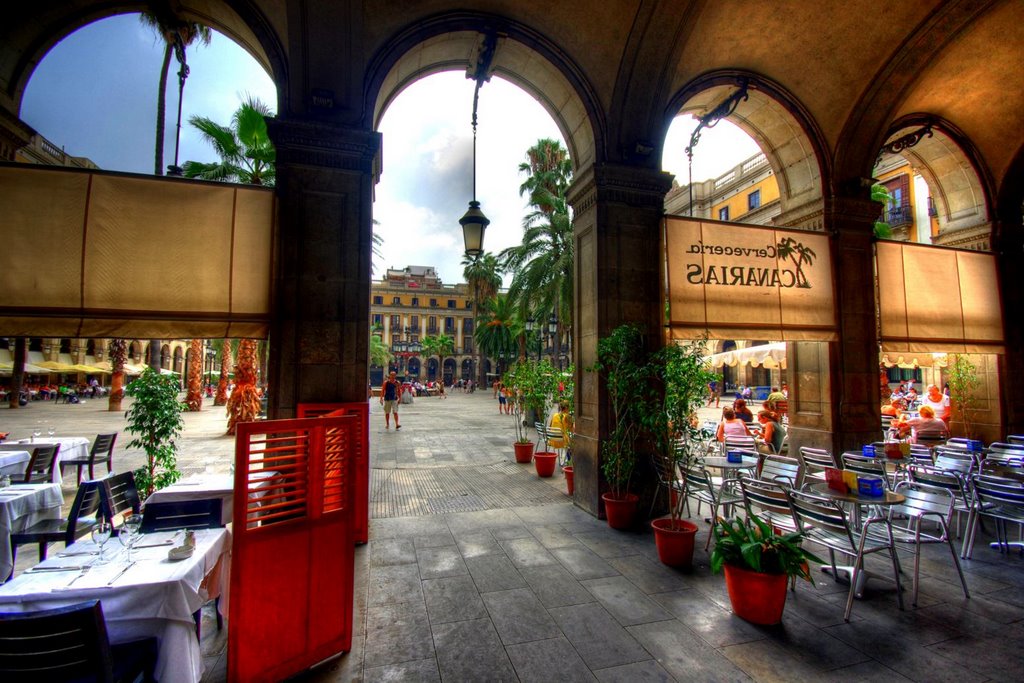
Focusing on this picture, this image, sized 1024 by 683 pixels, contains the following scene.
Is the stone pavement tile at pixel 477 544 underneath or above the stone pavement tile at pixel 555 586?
above

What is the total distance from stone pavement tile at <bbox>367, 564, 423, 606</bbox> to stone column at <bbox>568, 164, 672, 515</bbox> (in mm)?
2568

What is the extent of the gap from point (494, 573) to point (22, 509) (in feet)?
15.6

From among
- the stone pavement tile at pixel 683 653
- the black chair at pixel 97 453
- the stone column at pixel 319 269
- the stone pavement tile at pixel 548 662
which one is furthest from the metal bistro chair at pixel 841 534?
the black chair at pixel 97 453

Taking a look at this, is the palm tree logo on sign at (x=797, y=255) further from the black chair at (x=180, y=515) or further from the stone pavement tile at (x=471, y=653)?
the black chair at (x=180, y=515)

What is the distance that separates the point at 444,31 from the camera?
5.69m

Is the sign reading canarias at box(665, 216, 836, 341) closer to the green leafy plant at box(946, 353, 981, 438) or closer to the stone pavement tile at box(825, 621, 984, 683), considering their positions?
the stone pavement tile at box(825, 621, 984, 683)

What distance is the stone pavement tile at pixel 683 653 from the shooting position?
2.83 metres

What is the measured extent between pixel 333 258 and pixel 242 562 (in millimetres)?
3355

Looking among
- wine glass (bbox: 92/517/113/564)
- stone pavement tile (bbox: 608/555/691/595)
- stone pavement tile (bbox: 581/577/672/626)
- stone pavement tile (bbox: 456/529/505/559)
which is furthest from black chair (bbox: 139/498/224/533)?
stone pavement tile (bbox: 608/555/691/595)

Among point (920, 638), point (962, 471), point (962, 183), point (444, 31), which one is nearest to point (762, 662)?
point (920, 638)

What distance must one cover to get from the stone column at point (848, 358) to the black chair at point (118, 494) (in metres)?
8.93

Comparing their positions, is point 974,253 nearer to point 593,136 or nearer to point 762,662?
point 593,136

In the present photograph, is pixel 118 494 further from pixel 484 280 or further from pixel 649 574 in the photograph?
pixel 484 280

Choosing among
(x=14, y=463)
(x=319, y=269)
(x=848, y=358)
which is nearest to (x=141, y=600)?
(x=319, y=269)
